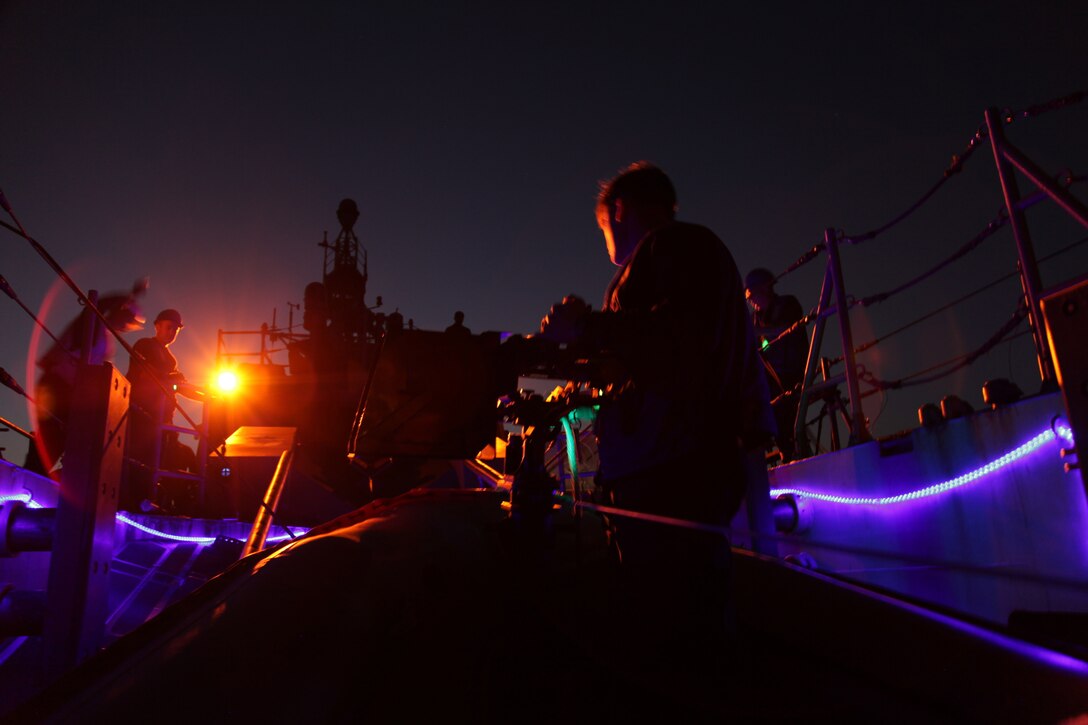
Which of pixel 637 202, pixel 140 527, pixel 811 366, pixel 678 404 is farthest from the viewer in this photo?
pixel 140 527

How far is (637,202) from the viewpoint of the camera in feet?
6.14

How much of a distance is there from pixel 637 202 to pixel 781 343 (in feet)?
11.2

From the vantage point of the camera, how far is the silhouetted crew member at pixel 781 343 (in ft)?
14.5

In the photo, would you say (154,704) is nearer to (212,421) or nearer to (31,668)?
(31,668)

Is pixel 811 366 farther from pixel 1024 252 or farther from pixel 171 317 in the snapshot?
pixel 171 317

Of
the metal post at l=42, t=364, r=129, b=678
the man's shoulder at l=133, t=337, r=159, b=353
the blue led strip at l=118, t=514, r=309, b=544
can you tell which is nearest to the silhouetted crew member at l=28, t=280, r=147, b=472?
the blue led strip at l=118, t=514, r=309, b=544

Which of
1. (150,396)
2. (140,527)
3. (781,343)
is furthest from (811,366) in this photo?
(150,396)

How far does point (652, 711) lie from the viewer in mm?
1435

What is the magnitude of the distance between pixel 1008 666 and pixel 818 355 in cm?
254

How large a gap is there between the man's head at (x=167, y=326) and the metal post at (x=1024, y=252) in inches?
291

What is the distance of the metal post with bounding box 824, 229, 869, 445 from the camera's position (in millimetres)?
3201

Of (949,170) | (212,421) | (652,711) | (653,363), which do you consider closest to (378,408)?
(653,363)

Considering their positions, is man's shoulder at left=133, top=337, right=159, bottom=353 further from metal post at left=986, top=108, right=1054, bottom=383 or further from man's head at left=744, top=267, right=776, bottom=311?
metal post at left=986, top=108, right=1054, bottom=383

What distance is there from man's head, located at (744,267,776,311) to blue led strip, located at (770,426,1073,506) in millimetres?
2046
